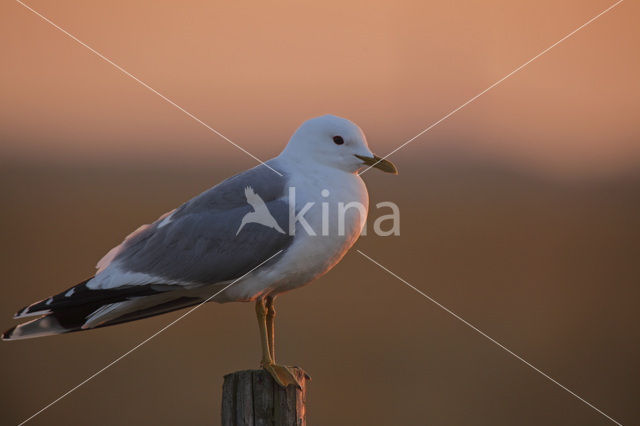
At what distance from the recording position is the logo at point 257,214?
4257 mm

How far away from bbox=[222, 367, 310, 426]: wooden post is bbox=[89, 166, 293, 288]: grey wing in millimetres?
579

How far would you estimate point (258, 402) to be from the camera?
3.93 metres

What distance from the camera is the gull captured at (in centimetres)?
424

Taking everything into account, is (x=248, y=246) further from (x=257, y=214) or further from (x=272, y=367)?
(x=272, y=367)

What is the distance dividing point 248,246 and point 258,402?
808 millimetres

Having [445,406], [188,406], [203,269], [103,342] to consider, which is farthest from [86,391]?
[203,269]

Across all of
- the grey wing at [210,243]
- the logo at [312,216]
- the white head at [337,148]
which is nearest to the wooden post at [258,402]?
the grey wing at [210,243]

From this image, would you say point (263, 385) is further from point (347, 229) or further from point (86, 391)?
point (86, 391)

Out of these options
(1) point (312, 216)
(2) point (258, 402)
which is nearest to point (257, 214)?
(1) point (312, 216)

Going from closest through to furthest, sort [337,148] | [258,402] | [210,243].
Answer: [258,402] < [210,243] < [337,148]

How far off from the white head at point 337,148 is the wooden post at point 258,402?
4.21 ft

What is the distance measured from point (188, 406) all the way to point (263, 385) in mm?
6442

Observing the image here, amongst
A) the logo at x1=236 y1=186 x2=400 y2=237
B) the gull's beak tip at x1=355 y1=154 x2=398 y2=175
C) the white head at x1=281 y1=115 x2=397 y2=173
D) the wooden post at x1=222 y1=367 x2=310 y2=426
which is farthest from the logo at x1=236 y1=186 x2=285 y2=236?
the wooden post at x1=222 y1=367 x2=310 y2=426

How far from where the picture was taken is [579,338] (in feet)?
43.5
